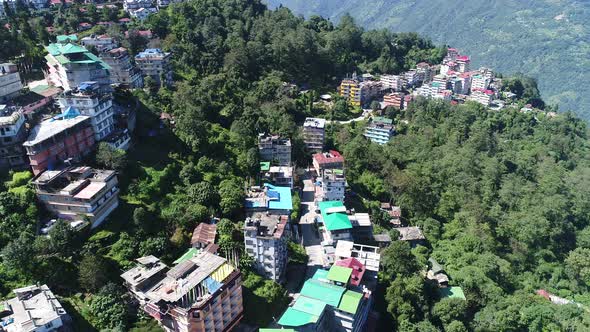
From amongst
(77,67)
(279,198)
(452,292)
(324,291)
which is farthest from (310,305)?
(77,67)

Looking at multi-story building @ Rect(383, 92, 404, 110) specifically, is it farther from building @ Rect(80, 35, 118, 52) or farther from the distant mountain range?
the distant mountain range

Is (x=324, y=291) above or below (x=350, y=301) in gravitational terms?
above

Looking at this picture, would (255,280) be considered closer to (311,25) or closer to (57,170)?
(57,170)

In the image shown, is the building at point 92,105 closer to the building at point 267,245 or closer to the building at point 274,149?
the building at point 274,149

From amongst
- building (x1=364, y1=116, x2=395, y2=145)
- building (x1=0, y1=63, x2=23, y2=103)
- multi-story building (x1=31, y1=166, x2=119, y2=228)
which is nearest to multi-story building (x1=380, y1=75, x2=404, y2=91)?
building (x1=364, y1=116, x2=395, y2=145)

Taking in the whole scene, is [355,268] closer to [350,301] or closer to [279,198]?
[350,301]
